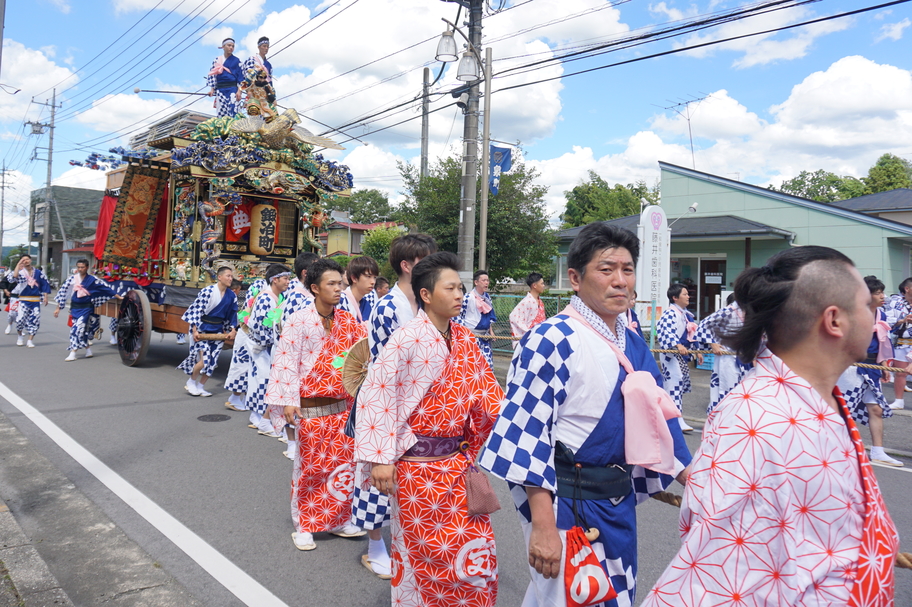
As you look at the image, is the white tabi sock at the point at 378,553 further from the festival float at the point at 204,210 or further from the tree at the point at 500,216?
the tree at the point at 500,216

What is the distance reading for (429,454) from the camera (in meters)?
2.64

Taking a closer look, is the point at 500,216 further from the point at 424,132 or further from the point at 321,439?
the point at 321,439

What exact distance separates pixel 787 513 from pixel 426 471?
1478 millimetres

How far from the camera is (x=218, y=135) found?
9.79 m

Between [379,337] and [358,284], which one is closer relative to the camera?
[379,337]

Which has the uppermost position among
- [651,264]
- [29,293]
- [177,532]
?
[651,264]

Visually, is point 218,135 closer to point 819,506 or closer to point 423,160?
point 423,160

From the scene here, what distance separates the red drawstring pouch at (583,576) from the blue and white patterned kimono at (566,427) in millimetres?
52

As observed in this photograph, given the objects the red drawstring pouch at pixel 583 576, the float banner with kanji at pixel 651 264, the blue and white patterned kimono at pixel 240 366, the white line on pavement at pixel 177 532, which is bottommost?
the white line on pavement at pixel 177 532

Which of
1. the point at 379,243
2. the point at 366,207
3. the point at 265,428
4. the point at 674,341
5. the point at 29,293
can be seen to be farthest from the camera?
the point at 366,207

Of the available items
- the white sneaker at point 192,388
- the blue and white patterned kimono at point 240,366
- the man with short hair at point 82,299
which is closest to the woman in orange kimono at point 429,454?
the blue and white patterned kimono at point 240,366

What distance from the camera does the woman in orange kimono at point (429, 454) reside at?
2535 millimetres

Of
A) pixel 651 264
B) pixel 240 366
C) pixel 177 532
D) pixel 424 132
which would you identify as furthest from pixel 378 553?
pixel 424 132

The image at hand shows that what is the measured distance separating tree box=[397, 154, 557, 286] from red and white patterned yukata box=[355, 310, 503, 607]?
13.2 meters
